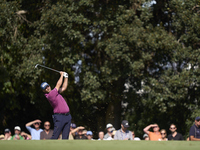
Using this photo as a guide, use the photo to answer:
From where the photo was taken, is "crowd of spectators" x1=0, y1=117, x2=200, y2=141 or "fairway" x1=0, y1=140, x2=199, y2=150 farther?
"crowd of spectators" x1=0, y1=117, x2=200, y2=141

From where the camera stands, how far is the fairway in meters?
3.97

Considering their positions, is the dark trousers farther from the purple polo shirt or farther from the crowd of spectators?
the crowd of spectators

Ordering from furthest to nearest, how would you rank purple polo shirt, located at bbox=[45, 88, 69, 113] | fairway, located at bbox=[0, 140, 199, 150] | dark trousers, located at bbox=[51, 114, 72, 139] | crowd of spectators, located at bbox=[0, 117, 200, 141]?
1. crowd of spectators, located at bbox=[0, 117, 200, 141]
2. dark trousers, located at bbox=[51, 114, 72, 139]
3. purple polo shirt, located at bbox=[45, 88, 69, 113]
4. fairway, located at bbox=[0, 140, 199, 150]

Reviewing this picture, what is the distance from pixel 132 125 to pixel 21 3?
771cm

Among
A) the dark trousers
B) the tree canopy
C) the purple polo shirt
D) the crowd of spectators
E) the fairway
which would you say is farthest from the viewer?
the tree canopy

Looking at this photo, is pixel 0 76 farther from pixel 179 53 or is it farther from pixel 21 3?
pixel 179 53

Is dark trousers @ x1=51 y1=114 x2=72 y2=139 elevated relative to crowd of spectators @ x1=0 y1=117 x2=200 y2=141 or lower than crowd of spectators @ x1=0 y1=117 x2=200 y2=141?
elevated

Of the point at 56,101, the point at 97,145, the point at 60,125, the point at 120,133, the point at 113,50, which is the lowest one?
the point at 120,133

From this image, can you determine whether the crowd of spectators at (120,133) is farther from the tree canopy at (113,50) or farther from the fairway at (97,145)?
the fairway at (97,145)

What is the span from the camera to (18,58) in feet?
54.9

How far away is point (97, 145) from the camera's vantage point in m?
4.03

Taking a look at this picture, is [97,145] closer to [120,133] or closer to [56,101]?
[56,101]

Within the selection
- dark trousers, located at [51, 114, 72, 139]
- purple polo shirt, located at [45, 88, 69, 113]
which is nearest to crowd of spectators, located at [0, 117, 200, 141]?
dark trousers, located at [51, 114, 72, 139]

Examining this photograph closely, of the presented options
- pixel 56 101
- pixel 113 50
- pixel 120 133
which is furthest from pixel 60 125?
pixel 113 50
